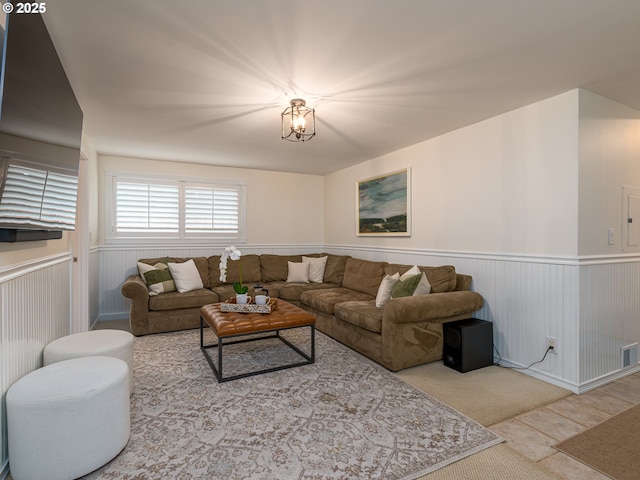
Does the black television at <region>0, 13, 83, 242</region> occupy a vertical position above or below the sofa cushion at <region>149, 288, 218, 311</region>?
above

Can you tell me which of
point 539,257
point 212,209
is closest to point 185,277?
point 212,209

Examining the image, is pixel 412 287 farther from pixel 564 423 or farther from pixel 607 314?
pixel 607 314

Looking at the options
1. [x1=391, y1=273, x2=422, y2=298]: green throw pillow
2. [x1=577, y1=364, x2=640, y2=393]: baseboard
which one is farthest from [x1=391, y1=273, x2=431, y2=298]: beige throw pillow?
[x1=577, y1=364, x2=640, y2=393]: baseboard

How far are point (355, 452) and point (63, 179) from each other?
2.45 metres

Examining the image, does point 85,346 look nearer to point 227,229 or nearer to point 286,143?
point 286,143

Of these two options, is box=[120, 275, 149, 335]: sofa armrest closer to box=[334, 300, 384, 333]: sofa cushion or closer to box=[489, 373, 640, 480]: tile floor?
box=[334, 300, 384, 333]: sofa cushion

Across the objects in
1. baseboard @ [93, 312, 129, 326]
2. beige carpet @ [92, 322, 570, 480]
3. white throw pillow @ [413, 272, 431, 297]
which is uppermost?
white throw pillow @ [413, 272, 431, 297]

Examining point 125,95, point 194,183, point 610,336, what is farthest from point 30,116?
point 610,336

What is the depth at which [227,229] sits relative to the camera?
5477 mm

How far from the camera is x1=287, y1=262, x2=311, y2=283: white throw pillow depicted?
5.20 meters

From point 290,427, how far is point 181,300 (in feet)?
8.53

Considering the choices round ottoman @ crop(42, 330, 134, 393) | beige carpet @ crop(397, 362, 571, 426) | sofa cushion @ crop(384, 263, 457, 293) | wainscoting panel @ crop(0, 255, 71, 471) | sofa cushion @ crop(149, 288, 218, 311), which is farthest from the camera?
sofa cushion @ crop(149, 288, 218, 311)

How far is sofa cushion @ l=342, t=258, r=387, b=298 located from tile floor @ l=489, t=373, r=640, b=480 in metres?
2.16

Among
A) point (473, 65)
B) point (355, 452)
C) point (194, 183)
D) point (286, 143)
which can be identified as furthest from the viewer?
point (194, 183)
